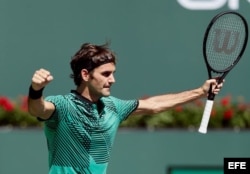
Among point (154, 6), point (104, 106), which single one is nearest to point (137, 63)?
point (154, 6)

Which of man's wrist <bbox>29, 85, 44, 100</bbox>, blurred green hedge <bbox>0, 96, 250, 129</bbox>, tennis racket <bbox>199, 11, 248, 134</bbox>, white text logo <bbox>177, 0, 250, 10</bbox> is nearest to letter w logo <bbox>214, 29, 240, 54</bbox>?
tennis racket <bbox>199, 11, 248, 134</bbox>

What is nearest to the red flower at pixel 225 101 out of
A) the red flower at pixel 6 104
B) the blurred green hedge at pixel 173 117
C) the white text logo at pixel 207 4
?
the blurred green hedge at pixel 173 117

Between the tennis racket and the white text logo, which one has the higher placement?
the tennis racket

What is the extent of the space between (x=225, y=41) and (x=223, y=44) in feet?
0.24

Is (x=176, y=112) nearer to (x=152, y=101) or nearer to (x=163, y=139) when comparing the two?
(x=163, y=139)

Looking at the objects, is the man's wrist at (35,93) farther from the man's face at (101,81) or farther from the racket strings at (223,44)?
the racket strings at (223,44)

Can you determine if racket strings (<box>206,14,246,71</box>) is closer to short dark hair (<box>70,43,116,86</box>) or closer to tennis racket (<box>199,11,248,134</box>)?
tennis racket (<box>199,11,248,134</box>)

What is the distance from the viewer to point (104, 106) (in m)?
5.18

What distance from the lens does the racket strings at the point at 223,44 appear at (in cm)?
600

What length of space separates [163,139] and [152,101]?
8.31 feet

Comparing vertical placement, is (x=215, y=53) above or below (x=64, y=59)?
above

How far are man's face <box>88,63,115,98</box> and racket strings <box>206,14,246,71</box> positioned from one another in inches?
37.9

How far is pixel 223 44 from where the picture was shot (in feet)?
20.2

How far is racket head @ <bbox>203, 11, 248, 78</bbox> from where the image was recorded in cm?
589
